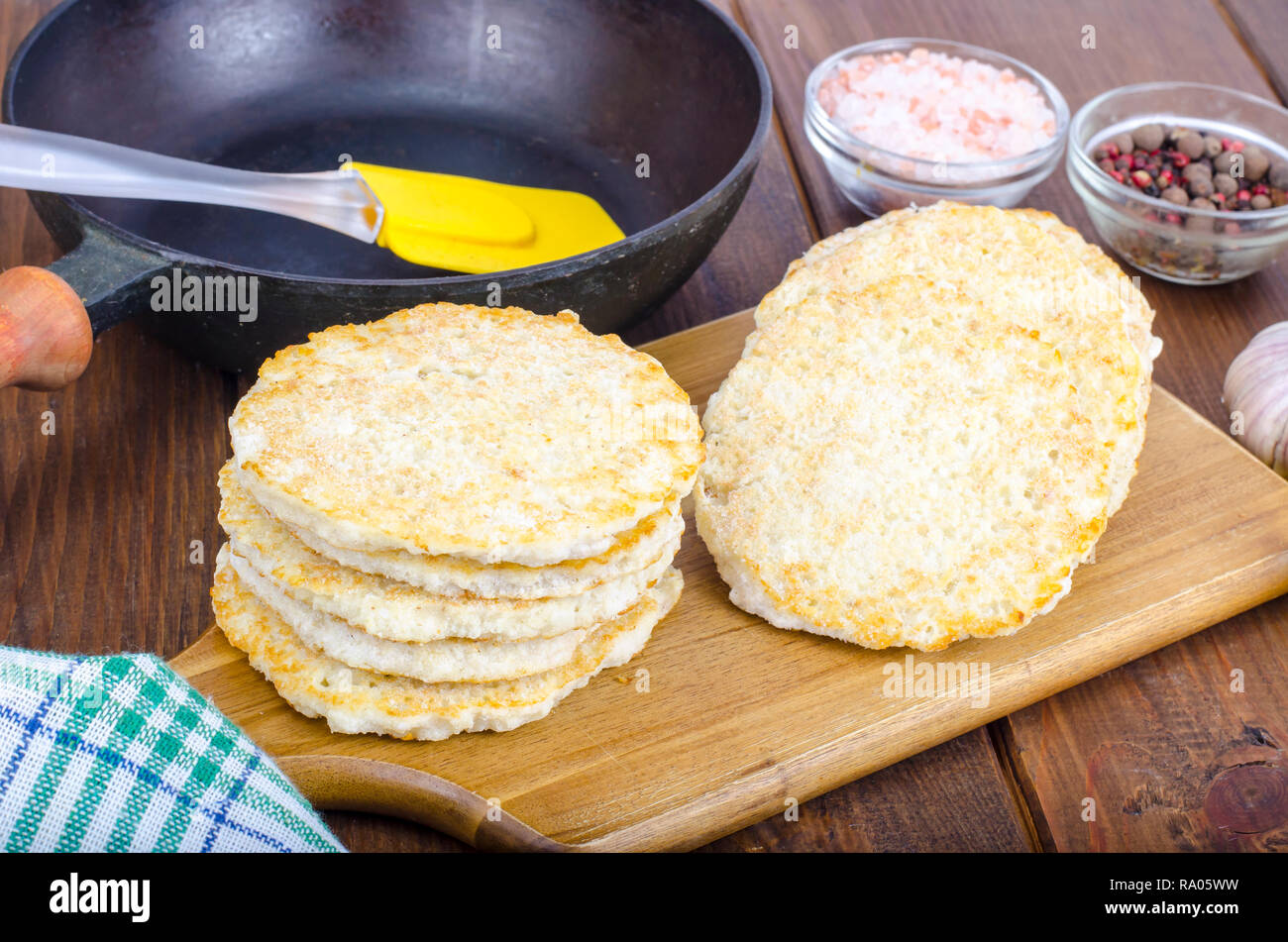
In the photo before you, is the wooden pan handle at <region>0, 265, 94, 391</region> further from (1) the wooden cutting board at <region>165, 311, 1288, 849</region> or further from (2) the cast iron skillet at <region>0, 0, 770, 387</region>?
(1) the wooden cutting board at <region>165, 311, 1288, 849</region>

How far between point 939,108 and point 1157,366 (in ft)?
2.60

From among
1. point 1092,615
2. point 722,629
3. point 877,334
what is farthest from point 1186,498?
point 722,629

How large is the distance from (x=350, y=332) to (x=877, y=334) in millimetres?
840

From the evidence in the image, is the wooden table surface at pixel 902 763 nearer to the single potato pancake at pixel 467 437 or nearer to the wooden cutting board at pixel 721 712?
the wooden cutting board at pixel 721 712

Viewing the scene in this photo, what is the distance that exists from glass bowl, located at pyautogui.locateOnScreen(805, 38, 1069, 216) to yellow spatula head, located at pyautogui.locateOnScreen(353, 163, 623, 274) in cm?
61

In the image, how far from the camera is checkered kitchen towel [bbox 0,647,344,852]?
54.1 inches

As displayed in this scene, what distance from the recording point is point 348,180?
226cm

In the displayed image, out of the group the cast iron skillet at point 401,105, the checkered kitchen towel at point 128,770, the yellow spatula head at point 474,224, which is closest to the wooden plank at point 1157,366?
the cast iron skillet at point 401,105

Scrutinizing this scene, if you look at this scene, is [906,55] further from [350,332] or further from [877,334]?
[350,332]

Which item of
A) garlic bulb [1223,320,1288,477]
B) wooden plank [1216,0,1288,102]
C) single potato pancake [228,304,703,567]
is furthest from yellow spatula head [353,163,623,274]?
wooden plank [1216,0,1288,102]

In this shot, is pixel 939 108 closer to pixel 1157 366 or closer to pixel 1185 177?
pixel 1185 177

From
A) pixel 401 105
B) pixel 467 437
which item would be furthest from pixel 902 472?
pixel 401 105

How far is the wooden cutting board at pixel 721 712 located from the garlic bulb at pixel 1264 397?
265 mm

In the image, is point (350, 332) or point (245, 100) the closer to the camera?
point (350, 332)
